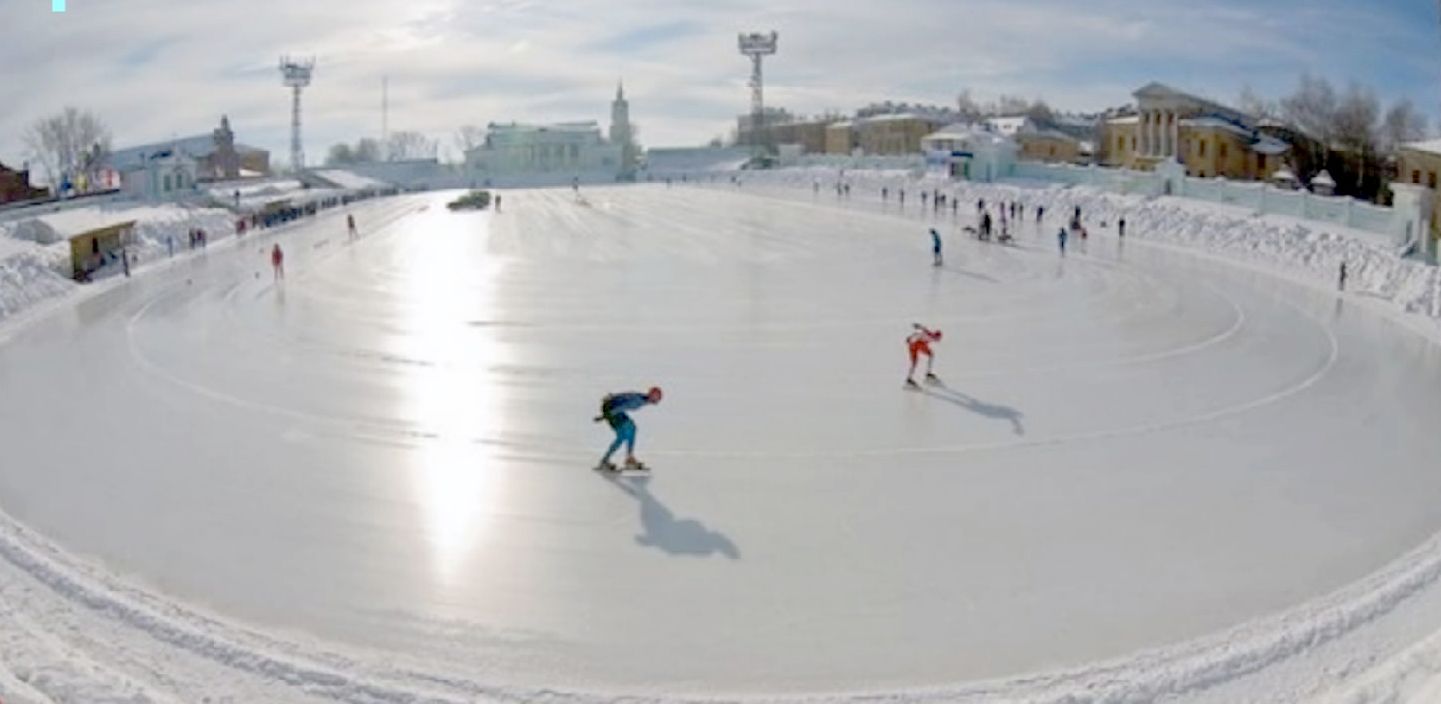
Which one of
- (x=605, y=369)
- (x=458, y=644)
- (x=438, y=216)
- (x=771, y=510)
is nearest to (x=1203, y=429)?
(x=771, y=510)

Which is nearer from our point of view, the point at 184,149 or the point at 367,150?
the point at 184,149

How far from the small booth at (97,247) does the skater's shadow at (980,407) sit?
25.5 meters

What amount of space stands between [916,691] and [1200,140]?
59447 mm

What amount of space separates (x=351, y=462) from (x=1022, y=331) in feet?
39.6

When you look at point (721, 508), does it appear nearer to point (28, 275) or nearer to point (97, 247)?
point (28, 275)

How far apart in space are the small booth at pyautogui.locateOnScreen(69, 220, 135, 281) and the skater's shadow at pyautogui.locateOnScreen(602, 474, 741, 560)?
26302 millimetres

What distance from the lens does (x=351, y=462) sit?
450 inches

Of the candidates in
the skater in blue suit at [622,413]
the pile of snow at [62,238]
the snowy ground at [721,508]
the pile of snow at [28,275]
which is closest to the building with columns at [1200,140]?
the snowy ground at [721,508]

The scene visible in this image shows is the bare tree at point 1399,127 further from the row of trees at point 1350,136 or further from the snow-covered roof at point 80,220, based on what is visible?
the snow-covered roof at point 80,220

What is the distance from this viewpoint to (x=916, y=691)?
670 centimetres

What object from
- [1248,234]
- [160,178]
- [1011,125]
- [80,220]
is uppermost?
[1011,125]

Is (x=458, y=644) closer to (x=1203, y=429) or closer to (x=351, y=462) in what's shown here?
(x=351, y=462)

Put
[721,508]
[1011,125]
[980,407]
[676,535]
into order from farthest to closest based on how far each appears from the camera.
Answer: [1011,125] < [980,407] < [721,508] < [676,535]

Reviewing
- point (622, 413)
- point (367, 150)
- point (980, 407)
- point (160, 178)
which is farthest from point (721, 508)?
point (367, 150)
